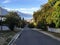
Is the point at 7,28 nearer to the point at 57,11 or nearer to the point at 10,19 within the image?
the point at 10,19

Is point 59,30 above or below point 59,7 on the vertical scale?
below

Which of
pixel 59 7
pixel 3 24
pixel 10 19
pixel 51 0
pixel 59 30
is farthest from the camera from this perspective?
pixel 3 24

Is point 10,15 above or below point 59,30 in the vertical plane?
above

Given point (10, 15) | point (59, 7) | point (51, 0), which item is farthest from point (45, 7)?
point (59, 7)

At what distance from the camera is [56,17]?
42.2m

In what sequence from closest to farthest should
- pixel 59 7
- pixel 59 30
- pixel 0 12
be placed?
pixel 59 7
pixel 59 30
pixel 0 12

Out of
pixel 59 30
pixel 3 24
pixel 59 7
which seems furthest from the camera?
pixel 3 24

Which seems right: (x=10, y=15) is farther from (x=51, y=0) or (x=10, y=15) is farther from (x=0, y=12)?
(x=51, y=0)

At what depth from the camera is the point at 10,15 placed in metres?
67.5

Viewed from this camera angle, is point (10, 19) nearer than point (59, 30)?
No

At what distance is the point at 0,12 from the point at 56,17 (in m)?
41.2

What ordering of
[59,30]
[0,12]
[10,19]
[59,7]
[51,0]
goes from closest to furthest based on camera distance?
[59,7] < [51,0] < [59,30] < [10,19] < [0,12]

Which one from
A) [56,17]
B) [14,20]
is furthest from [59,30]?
[56,17]

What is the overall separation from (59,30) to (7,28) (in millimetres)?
20087
